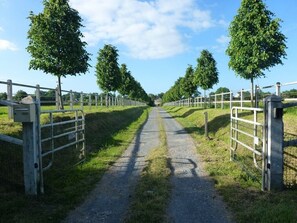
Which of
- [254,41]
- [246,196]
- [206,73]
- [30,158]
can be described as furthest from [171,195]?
[206,73]

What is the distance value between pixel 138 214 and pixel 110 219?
433 mm

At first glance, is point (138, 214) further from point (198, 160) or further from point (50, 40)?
point (50, 40)

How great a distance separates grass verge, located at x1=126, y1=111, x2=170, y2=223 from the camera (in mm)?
5416

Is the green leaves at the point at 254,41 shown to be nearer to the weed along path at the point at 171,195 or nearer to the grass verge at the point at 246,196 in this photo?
the grass verge at the point at 246,196

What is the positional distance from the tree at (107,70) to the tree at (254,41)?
19034mm

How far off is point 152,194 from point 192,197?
740 mm

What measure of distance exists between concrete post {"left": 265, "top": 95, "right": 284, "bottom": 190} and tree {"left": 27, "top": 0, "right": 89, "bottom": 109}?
42.8 ft

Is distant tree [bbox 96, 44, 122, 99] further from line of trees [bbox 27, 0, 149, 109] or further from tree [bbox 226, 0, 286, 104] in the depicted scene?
tree [bbox 226, 0, 286, 104]

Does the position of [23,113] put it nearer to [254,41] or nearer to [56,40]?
[56,40]

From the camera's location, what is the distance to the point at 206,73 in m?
35.6

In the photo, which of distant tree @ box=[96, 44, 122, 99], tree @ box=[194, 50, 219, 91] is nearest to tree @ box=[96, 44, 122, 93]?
distant tree @ box=[96, 44, 122, 99]

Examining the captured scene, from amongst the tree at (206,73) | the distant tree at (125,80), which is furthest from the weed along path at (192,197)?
the distant tree at (125,80)

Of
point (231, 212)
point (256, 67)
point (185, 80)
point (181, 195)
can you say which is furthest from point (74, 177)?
point (185, 80)

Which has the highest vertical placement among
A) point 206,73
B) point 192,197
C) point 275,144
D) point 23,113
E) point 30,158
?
point 206,73
